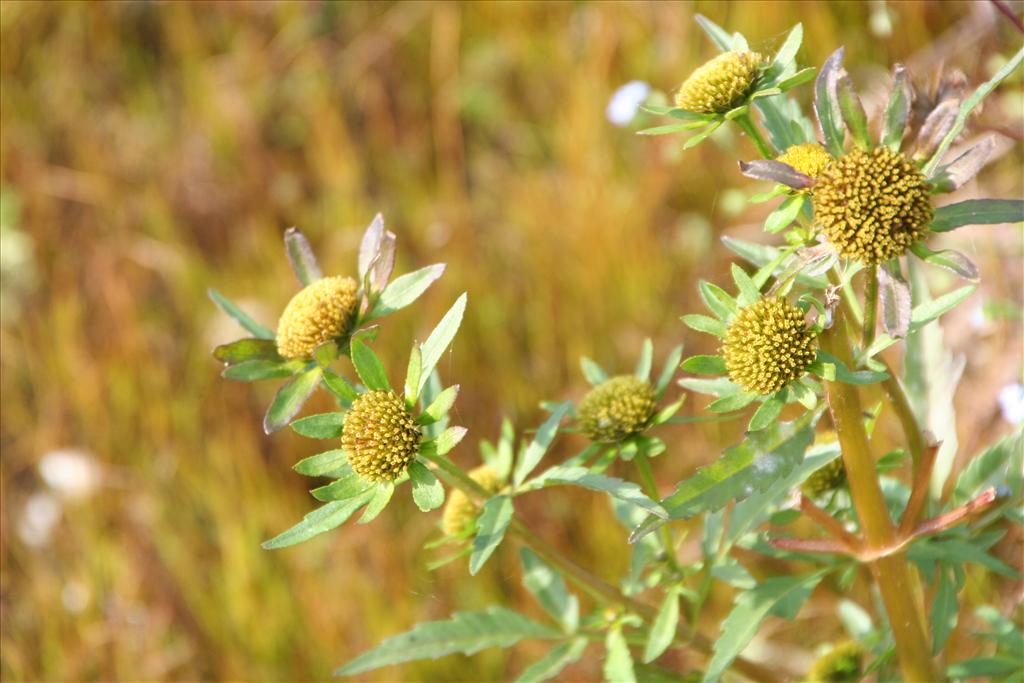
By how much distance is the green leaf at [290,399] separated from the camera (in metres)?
1.33

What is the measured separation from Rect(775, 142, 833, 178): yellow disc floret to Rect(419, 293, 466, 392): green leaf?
42cm

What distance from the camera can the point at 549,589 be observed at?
5.35 feet

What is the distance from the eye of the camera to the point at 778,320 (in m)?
1.18

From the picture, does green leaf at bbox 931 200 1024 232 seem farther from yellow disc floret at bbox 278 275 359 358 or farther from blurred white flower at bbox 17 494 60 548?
blurred white flower at bbox 17 494 60 548

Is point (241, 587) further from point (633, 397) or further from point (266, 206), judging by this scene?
point (633, 397)

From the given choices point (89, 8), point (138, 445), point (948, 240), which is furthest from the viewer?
point (89, 8)

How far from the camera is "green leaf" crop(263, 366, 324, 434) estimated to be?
1.33 m

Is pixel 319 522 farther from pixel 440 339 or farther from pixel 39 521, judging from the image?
pixel 39 521

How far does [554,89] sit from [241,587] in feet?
7.25

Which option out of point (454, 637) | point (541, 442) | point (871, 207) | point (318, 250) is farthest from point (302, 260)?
point (318, 250)

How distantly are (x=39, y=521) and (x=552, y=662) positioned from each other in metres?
2.32

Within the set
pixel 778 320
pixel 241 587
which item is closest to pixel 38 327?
pixel 241 587

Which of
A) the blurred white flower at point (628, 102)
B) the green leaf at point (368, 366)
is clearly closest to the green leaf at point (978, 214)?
the green leaf at point (368, 366)

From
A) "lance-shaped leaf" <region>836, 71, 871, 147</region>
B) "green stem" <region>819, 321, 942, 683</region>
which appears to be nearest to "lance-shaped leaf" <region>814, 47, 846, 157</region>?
"lance-shaped leaf" <region>836, 71, 871, 147</region>
